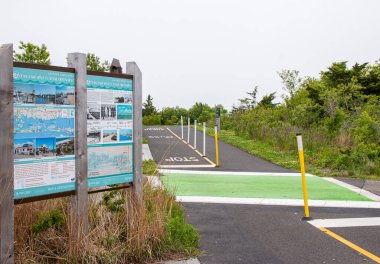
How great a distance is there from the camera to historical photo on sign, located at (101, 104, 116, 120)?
570 cm

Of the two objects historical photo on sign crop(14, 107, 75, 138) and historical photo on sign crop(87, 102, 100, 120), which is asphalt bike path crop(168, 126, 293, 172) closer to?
historical photo on sign crop(87, 102, 100, 120)

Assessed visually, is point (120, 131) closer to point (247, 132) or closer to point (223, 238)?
point (223, 238)

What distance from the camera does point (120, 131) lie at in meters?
5.94

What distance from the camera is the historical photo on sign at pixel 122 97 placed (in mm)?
5865

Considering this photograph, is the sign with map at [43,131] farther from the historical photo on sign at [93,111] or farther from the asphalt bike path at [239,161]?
the asphalt bike path at [239,161]

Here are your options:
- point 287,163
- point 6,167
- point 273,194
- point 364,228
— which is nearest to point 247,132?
point 287,163

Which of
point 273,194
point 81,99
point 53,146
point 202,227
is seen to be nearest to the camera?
point 53,146

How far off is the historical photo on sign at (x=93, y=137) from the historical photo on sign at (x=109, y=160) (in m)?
0.10

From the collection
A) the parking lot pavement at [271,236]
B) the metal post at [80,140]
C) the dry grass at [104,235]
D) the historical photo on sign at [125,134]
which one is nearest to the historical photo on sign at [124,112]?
the historical photo on sign at [125,134]

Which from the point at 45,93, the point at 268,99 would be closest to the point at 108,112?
the point at 45,93

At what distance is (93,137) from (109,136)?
284mm

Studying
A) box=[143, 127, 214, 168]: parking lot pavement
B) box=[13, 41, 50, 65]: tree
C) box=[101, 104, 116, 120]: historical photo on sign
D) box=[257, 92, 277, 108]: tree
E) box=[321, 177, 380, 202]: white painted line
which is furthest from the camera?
box=[257, 92, 277, 108]: tree

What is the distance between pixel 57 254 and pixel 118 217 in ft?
3.24

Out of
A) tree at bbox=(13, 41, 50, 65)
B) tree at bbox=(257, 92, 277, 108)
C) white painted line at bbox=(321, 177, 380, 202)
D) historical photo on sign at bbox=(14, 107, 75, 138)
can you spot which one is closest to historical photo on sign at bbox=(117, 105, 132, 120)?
historical photo on sign at bbox=(14, 107, 75, 138)
